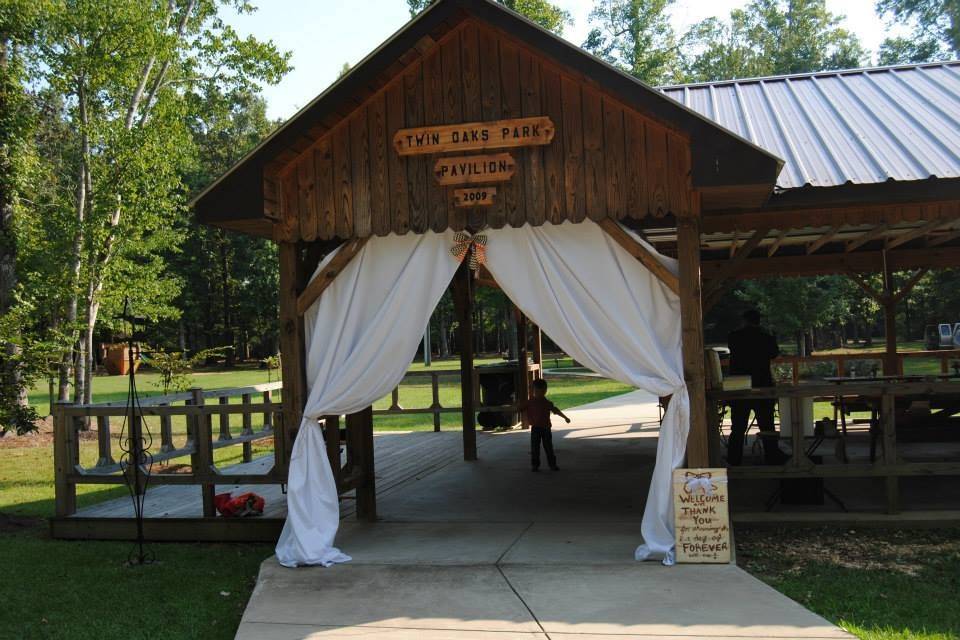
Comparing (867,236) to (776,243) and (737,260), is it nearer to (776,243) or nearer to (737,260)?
(776,243)

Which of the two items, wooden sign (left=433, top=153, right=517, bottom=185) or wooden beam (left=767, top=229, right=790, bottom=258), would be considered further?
wooden beam (left=767, top=229, right=790, bottom=258)

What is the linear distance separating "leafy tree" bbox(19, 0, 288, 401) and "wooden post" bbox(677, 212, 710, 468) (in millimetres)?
11516

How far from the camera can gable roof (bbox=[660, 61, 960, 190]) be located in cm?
674

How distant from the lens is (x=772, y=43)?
129ft

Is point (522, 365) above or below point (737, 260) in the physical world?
below

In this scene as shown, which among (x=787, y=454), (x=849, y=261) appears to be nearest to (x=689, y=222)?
(x=787, y=454)

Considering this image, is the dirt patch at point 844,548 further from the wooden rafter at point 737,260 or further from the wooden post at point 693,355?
the wooden rafter at point 737,260

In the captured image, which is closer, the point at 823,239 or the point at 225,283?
the point at 823,239

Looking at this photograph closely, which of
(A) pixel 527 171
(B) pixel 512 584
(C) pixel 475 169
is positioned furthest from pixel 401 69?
(B) pixel 512 584

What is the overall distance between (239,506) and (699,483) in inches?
162

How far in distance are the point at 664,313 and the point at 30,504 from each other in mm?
7623

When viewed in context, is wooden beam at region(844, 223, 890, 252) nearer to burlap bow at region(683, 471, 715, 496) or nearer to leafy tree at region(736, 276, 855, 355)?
burlap bow at region(683, 471, 715, 496)

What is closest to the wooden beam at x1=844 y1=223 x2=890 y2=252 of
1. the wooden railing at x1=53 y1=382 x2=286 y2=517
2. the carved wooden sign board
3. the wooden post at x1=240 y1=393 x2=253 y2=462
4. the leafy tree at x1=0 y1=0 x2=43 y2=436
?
the carved wooden sign board

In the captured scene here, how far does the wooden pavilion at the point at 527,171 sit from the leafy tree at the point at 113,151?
8.88 metres
